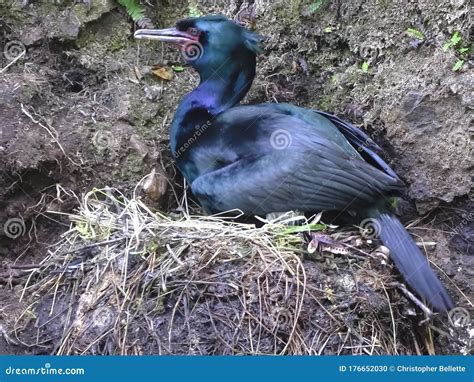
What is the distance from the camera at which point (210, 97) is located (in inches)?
148

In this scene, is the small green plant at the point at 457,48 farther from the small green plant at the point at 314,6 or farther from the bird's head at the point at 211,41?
the bird's head at the point at 211,41

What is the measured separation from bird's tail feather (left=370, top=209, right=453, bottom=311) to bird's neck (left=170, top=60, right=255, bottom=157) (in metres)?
0.98

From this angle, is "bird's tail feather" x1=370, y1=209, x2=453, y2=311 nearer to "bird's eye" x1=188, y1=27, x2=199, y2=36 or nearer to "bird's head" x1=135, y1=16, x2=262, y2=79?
"bird's head" x1=135, y1=16, x2=262, y2=79

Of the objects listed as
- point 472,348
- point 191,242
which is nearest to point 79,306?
point 191,242

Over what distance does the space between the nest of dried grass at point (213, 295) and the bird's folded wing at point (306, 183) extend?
0.12 metres

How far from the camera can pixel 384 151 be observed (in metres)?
3.72

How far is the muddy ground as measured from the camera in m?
3.47

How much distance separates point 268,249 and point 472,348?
97 centimetres

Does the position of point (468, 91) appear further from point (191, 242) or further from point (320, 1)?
point (191, 242)

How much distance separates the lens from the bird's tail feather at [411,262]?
3.08 m

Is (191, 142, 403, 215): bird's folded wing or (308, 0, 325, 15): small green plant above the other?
(308, 0, 325, 15): small green plant

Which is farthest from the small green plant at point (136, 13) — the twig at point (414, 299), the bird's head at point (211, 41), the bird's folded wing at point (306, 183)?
the twig at point (414, 299)

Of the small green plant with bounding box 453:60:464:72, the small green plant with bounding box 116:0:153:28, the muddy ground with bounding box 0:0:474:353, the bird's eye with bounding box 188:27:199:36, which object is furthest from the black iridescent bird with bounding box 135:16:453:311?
the small green plant with bounding box 453:60:464:72

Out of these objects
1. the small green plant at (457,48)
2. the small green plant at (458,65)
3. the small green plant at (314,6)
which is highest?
the small green plant at (457,48)
